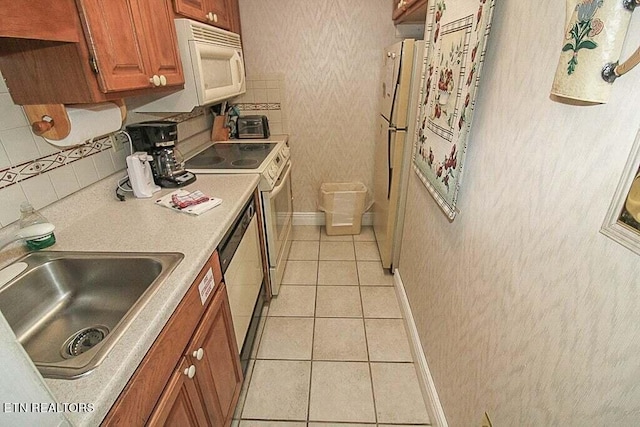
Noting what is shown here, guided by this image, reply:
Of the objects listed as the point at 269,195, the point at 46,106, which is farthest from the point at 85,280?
the point at 269,195

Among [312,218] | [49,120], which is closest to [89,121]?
[49,120]

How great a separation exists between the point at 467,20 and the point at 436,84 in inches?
11.5

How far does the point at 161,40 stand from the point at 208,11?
0.57 metres

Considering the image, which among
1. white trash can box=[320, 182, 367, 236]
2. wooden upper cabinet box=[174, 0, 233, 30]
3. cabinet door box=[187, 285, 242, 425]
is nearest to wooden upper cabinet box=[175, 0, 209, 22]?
wooden upper cabinet box=[174, 0, 233, 30]

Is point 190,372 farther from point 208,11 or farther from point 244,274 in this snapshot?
point 208,11

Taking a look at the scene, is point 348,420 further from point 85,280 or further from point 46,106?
point 46,106

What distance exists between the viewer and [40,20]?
0.82m

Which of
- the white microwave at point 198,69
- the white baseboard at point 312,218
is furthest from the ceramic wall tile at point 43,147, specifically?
the white baseboard at point 312,218

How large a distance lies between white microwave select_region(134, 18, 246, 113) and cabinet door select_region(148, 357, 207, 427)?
1.32 m

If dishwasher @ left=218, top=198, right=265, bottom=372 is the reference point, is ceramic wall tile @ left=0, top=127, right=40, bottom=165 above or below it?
above

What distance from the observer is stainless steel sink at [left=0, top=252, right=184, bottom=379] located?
871 mm

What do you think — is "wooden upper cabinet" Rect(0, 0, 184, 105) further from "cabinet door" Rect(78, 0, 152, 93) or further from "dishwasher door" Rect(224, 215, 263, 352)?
"dishwasher door" Rect(224, 215, 263, 352)

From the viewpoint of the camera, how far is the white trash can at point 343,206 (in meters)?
2.69

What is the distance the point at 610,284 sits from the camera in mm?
521
